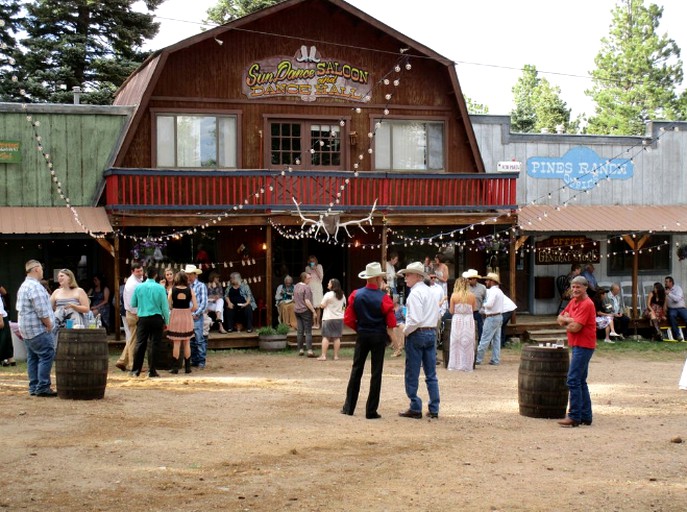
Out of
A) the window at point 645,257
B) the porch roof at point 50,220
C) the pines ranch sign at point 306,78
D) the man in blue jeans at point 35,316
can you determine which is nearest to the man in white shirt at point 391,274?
the pines ranch sign at point 306,78

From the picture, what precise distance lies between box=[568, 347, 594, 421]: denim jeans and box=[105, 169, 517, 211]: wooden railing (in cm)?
1095

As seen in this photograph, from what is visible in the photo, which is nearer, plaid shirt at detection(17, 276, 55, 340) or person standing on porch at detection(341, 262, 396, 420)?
person standing on porch at detection(341, 262, 396, 420)

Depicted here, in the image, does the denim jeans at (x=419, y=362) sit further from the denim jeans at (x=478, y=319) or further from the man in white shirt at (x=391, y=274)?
the man in white shirt at (x=391, y=274)

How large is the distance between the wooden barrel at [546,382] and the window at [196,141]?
40.3ft

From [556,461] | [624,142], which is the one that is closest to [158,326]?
[556,461]

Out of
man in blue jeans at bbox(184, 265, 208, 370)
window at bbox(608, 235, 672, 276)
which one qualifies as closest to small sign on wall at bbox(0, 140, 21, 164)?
man in blue jeans at bbox(184, 265, 208, 370)

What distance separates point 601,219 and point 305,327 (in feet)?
30.7

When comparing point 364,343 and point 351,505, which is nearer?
point 351,505

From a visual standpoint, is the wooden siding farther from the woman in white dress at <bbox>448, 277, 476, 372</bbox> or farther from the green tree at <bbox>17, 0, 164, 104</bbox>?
the green tree at <bbox>17, 0, 164, 104</bbox>

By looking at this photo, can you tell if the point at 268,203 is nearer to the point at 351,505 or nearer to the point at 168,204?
the point at 168,204

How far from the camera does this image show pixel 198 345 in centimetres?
1741

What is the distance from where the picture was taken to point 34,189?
21.6m

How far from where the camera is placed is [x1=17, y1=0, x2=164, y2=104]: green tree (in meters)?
33.2

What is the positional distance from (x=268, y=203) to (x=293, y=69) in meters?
3.66
